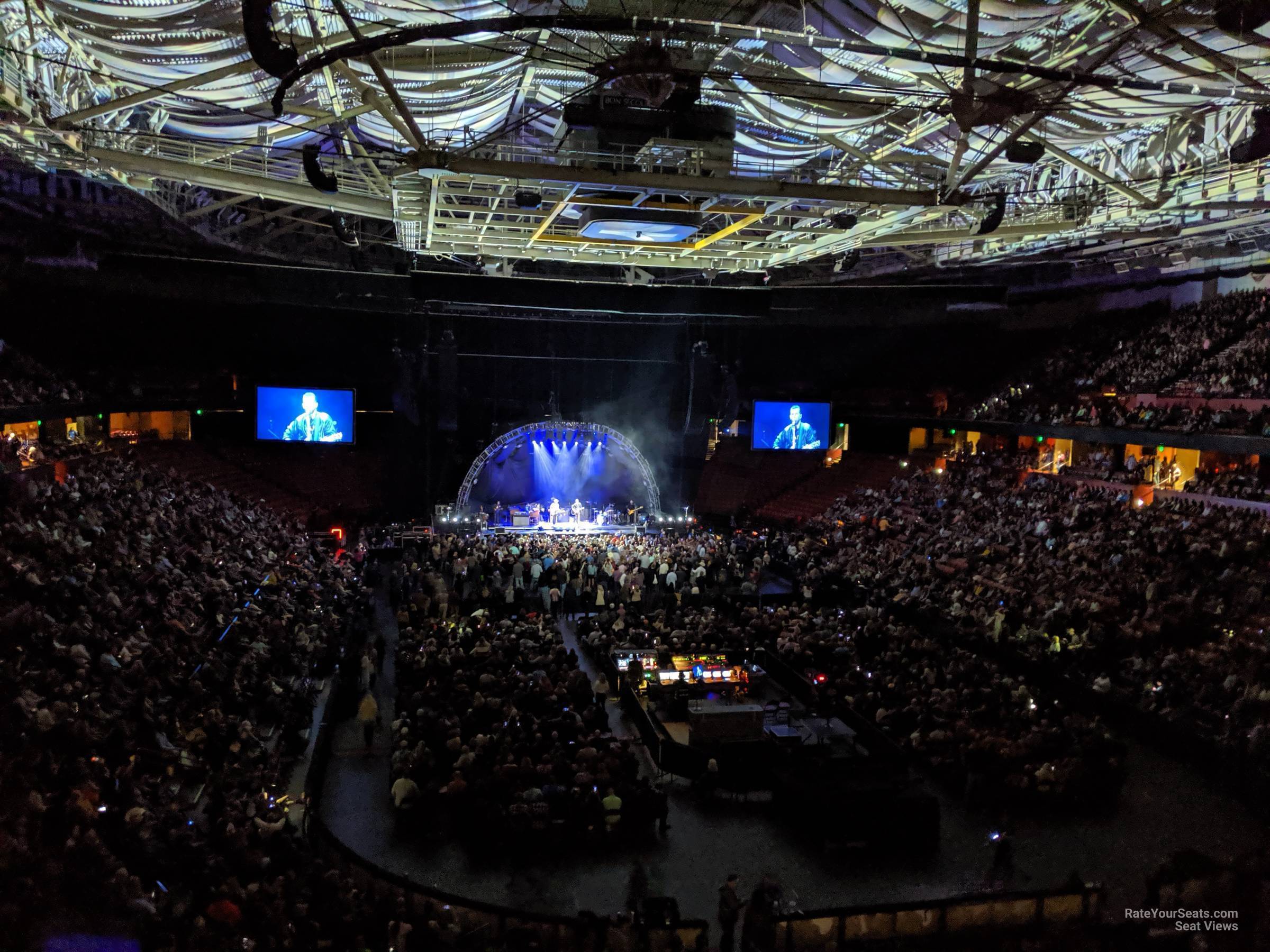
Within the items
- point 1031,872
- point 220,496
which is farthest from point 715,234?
point 220,496

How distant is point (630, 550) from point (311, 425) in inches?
415

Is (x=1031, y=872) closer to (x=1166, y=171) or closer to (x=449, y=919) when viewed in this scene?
(x=449, y=919)

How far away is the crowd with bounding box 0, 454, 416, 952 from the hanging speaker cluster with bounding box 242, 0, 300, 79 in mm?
6253

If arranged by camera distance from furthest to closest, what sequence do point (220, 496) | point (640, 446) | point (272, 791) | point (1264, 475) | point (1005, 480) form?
point (640, 446) < point (1005, 480) < point (220, 496) < point (1264, 475) < point (272, 791)

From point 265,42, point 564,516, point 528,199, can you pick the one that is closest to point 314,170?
point 528,199

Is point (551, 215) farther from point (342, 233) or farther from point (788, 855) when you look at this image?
point (788, 855)

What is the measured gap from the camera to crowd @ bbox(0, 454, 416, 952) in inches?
281

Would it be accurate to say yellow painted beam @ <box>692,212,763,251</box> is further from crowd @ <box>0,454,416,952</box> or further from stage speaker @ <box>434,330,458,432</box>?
stage speaker @ <box>434,330,458,432</box>

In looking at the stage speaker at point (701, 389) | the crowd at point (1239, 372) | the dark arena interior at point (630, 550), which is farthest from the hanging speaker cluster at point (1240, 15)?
the stage speaker at point (701, 389)

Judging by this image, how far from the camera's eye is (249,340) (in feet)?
90.3

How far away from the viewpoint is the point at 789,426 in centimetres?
2894

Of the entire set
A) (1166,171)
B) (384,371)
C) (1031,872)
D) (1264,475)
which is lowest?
(1031,872)

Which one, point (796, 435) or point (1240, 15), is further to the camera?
point (796, 435)

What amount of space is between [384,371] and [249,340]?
13.8ft
